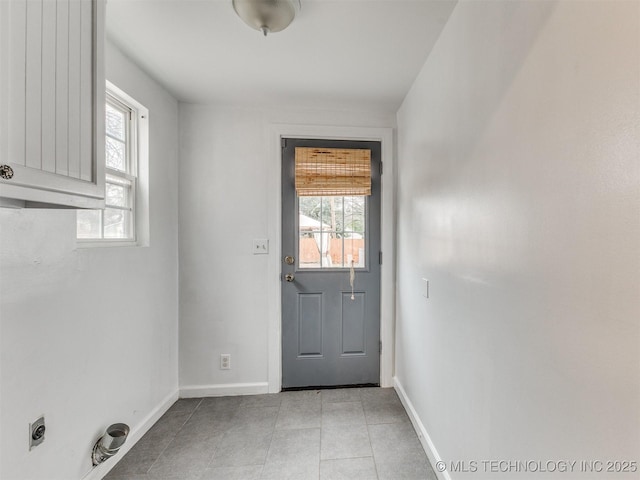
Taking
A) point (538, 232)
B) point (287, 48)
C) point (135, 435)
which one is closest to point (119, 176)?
point (287, 48)

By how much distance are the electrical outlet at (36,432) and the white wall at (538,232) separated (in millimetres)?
1789

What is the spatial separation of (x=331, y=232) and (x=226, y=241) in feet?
2.85

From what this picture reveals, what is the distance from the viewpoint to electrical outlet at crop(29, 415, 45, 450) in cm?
113

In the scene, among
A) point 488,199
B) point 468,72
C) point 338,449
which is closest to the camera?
point 488,199

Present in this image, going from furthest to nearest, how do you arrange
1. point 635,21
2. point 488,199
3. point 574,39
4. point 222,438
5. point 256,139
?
point 256,139
point 222,438
point 488,199
point 574,39
point 635,21

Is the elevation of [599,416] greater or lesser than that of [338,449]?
greater

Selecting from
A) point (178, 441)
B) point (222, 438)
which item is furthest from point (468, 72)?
point (178, 441)

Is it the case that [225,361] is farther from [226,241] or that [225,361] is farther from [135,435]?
[226,241]

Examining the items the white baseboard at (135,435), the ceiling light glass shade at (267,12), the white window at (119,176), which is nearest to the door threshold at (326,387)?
the white baseboard at (135,435)

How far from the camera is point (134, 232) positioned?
1897 millimetres

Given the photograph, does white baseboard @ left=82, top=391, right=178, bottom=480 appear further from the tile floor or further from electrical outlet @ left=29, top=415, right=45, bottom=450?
electrical outlet @ left=29, top=415, right=45, bottom=450

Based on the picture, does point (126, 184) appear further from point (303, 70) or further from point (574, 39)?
point (574, 39)

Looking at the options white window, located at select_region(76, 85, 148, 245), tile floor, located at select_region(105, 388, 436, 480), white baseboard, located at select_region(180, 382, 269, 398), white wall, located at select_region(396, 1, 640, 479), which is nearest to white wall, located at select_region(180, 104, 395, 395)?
white baseboard, located at select_region(180, 382, 269, 398)

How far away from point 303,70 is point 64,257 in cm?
168
